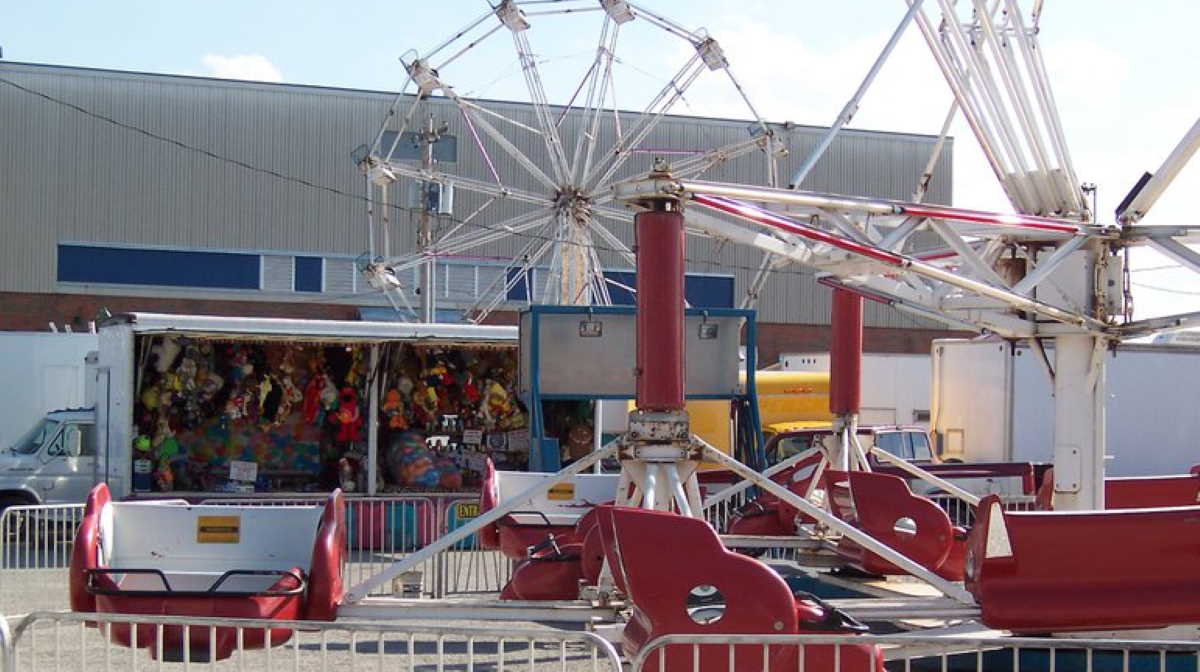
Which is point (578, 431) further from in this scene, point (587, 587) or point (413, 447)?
point (587, 587)

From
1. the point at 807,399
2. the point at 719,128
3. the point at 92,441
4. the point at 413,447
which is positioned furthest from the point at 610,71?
the point at 719,128

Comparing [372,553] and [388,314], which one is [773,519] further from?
[388,314]

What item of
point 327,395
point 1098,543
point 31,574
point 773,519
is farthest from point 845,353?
point 327,395

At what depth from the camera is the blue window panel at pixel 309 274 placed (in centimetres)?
3662

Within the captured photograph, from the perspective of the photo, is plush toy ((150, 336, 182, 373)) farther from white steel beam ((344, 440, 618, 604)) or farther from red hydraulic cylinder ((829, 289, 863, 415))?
white steel beam ((344, 440, 618, 604))

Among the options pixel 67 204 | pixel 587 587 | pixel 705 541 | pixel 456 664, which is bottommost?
pixel 456 664

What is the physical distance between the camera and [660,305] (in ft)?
24.5

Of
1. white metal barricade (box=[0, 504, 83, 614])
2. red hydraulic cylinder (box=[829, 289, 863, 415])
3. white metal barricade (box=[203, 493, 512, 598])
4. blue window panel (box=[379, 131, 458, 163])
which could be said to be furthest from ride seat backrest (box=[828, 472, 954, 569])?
blue window panel (box=[379, 131, 458, 163])

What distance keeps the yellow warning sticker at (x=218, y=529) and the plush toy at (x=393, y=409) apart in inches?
378

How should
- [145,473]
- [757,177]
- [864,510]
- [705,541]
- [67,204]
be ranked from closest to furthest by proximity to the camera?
[705,541]
[864,510]
[145,473]
[67,204]
[757,177]

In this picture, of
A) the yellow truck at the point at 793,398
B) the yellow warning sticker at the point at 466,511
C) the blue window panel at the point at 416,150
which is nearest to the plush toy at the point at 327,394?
the yellow warning sticker at the point at 466,511

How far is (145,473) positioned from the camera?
56.9 ft

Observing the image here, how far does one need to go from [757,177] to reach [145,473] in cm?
2331

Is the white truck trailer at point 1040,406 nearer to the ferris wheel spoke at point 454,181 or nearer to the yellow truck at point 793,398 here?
the yellow truck at point 793,398
